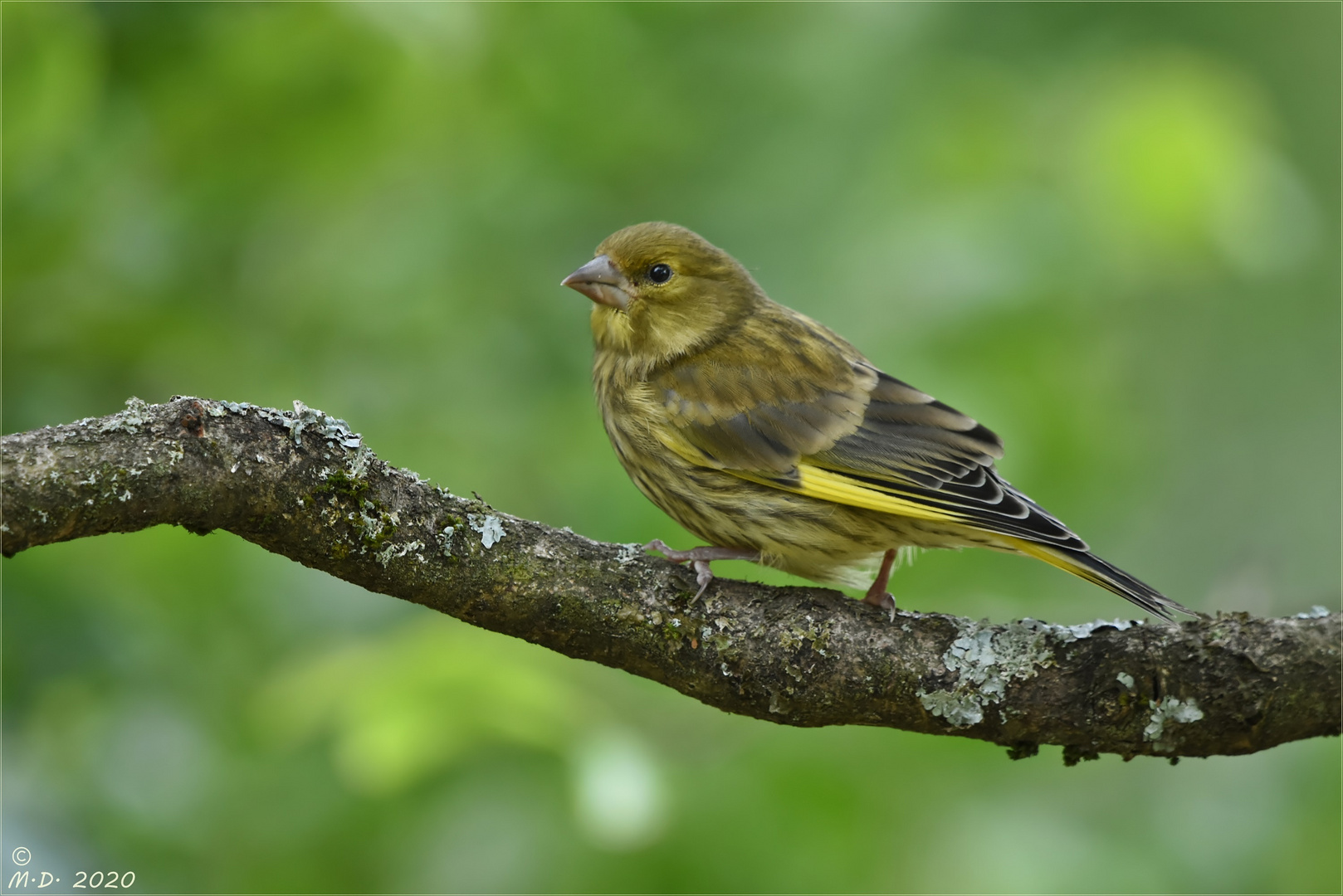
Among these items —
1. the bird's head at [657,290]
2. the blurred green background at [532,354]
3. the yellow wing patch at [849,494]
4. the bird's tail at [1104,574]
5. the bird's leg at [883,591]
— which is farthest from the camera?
the bird's head at [657,290]

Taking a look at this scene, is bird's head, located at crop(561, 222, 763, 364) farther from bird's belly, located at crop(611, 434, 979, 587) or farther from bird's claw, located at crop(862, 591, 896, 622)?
bird's claw, located at crop(862, 591, 896, 622)

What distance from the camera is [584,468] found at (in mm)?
4730

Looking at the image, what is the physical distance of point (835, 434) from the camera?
4.02 m

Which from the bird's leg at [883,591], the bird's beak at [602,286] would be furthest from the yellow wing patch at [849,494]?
the bird's beak at [602,286]

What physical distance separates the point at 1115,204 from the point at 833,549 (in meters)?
2.44

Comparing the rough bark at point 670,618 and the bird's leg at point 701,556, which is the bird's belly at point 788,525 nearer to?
the bird's leg at point 701,556

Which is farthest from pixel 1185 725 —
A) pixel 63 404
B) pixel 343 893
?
pixel 63 404

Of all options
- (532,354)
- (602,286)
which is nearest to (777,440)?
(602,286)

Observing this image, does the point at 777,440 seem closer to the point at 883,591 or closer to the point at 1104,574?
the point at 883,591

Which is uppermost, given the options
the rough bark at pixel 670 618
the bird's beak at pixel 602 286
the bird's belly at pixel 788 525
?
the bird's beak at pixel 602 286

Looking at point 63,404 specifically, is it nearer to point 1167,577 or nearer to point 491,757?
point 491,757

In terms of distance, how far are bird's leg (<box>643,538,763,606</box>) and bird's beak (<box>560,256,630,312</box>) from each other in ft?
4.02

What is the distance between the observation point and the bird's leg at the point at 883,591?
338cm

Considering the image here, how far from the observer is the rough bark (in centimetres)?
246
